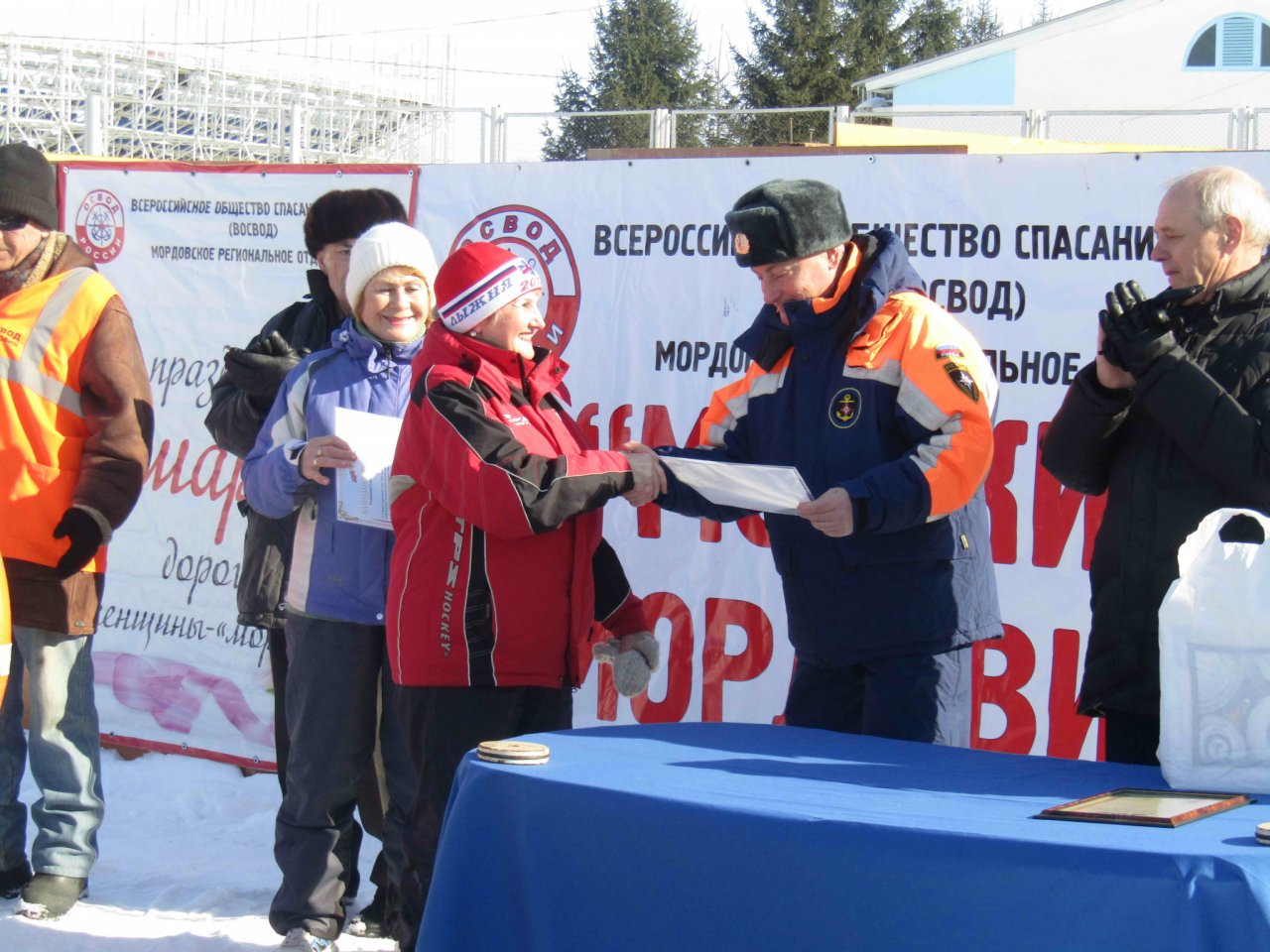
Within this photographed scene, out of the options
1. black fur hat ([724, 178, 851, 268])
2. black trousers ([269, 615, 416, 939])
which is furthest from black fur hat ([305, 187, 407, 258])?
black fur hat ([724, 178, 851, 268])

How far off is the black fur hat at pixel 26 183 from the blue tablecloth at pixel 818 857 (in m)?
2.39

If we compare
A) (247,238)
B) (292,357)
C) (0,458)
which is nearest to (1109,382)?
(292,357)

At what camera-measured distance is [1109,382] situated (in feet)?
8.64

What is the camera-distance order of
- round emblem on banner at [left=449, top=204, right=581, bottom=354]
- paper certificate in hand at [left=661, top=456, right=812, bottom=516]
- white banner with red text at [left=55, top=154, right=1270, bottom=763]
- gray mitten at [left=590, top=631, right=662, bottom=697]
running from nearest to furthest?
1. paper certificate in hand at [left=661, top=456, right=812, bottom=516]
2. gray mitten at [left=590, top=631, right=662, bottom=697]
3. white banner with red text at [left=55, top=154, right=1270, bottom=763]
4. round emblem on banner at [left=449, top=204, right=581, bottom=354]

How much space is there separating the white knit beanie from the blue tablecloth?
148cm

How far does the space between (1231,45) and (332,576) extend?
28.8 metres

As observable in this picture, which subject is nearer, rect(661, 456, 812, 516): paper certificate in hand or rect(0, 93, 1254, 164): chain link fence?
rect(661, 456, 812, 516): paper certificate in hand

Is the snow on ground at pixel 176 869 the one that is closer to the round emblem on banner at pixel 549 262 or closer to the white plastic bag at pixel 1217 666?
the round emblem on banner at pixel 549 262

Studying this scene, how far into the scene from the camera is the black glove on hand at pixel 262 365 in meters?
3.67

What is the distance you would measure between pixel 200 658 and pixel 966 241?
10.6ft

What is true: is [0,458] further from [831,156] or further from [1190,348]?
[1190,348]

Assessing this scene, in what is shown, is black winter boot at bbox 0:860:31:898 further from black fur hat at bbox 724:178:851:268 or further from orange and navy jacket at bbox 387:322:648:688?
black fur hat at bbox 724:178:851:268

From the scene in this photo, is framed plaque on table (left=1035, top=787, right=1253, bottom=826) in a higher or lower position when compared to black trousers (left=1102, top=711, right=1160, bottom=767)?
higher

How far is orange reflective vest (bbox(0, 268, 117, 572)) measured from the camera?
3.72 m
